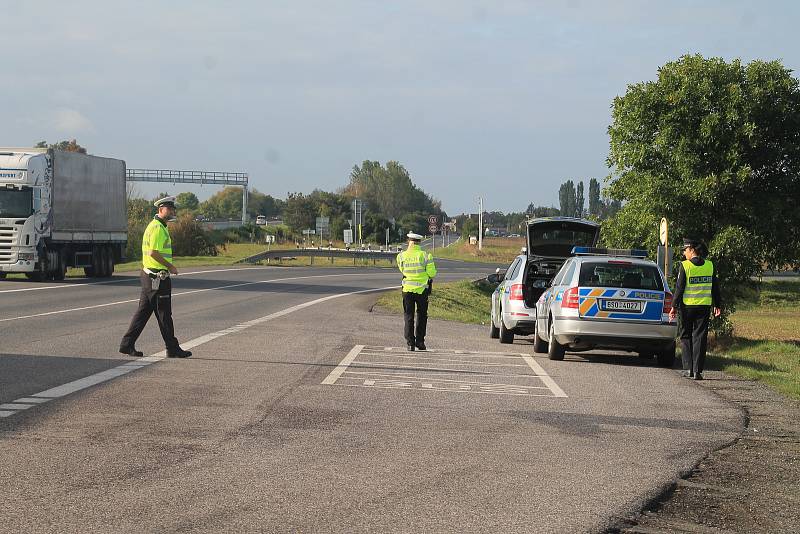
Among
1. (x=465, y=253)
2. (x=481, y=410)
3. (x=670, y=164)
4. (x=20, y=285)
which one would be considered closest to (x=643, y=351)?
(x=481, y=410)

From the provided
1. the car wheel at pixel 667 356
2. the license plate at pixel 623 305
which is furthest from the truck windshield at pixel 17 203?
the car wheel at pixel 667 356

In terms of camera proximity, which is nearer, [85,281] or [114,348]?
[114,348]

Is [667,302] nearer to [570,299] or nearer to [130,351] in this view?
[570,299]

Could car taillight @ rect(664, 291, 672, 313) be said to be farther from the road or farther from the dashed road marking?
the dashed road marking

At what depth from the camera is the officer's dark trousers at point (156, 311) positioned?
14.5 m

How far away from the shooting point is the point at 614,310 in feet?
54.1

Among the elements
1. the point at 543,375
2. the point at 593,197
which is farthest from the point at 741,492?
the point at 593,197

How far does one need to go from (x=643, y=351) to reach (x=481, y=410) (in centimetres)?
666

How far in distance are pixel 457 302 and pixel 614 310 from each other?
2199cm

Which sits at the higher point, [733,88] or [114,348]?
[733,88]

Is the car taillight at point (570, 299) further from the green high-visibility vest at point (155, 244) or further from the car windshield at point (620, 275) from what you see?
the green high-visibility vest at point (155, 244)

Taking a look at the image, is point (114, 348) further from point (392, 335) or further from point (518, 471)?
point (518, 471)

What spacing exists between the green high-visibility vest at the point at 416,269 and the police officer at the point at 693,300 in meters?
3.80

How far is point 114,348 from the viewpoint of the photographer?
15867 mm
